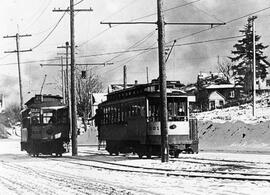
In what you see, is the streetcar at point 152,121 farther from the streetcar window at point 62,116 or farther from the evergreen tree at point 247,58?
the evergreen tree at point 247,58

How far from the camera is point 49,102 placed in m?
32.5

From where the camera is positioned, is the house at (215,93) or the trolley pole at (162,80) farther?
the house at (215,93)

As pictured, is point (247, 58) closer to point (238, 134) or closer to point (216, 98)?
point (216, 98)

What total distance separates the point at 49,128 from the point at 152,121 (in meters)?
9.10

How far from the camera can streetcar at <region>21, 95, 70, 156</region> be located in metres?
31.9

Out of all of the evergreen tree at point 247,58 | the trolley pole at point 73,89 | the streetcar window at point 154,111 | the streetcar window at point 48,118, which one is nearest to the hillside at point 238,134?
the streetcar window at point 154,111

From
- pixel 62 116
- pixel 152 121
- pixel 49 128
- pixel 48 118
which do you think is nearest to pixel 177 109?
pixel 152 121

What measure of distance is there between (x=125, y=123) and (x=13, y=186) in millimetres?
13172

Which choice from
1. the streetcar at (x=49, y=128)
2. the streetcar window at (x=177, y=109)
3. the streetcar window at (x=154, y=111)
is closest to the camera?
the streetcar window at (x=177, y=109)

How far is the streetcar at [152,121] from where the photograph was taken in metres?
24.6

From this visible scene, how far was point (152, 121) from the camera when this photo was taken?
24906 mm

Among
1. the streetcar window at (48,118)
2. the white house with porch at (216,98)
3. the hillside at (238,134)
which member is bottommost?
the hillside at (238,134)

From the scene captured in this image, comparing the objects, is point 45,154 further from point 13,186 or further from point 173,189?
point 173,189

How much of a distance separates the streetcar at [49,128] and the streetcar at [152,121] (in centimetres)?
562
